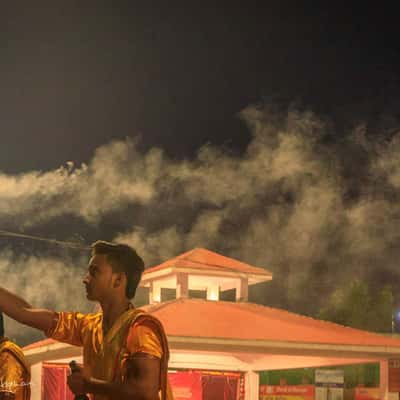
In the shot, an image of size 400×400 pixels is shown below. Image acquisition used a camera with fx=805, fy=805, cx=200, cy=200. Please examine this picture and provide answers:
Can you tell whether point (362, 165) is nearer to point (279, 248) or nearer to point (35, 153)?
point (279, 248)

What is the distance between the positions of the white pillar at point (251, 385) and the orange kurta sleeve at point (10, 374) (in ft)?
31.8

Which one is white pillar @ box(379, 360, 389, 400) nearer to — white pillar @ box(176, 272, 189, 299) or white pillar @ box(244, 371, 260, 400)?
white pillar @ box(244, 371, 260, 400)

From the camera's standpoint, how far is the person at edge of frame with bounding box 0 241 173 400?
248 centimetres

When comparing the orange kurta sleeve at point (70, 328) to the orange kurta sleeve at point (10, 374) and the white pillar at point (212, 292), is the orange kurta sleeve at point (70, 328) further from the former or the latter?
the white pillar at point (212, 292)

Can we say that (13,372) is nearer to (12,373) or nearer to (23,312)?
(12,373)

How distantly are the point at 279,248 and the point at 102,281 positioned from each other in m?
23.0

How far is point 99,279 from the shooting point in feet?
8.98

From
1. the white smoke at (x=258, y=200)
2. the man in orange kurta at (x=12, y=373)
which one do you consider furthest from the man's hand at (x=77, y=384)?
the white smoke at (x=258, y=200)

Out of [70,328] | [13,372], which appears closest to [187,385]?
[13,372]

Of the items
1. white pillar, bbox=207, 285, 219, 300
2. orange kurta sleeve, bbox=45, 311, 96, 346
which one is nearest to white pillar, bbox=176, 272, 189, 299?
white pillar, bbox=207, 285, 219, 300

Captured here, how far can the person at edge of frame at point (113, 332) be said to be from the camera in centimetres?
248

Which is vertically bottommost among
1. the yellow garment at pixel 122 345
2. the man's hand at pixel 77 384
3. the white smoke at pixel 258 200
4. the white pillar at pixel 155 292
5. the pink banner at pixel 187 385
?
the pink banner at pixel 187 385

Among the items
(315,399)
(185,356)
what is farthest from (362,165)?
(185,356)

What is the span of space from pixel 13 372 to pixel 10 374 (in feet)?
0.08
